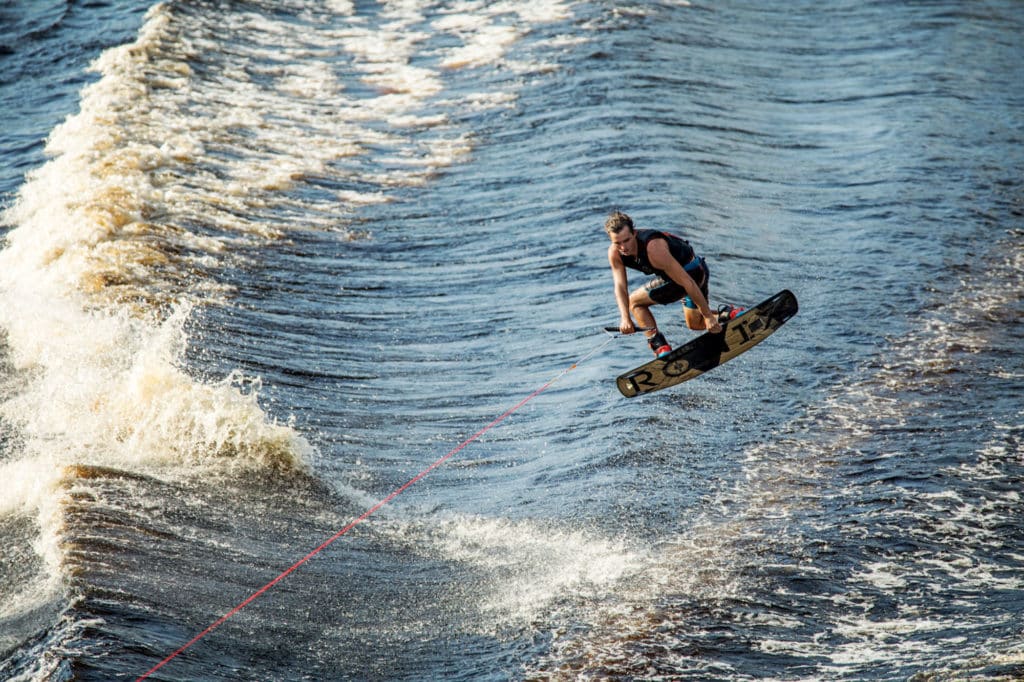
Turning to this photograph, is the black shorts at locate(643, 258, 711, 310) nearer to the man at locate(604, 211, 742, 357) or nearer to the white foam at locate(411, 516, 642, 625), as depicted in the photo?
the man at locate(604, 211, 742, 357)

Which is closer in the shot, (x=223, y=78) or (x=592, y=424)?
(x=592, y=424)

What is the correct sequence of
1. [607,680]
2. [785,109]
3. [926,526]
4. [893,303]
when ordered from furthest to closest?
1. [785,109]
2. [893,303]
3. [926,526]
4. [607,680]

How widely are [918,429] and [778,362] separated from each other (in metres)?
2.13

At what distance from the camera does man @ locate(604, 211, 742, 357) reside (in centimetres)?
1052

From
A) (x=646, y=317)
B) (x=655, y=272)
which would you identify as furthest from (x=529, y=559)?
(x=655, y=272)

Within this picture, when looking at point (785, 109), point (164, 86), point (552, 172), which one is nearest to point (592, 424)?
point (552, 172)

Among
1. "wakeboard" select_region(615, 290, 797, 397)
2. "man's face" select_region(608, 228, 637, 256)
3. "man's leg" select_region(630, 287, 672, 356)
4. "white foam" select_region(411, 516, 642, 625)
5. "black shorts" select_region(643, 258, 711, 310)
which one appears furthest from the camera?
"wakeboard" select_region(615, 290, 797, 397)

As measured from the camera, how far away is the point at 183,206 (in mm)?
19062

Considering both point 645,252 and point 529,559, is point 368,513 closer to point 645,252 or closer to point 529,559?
point 529,559

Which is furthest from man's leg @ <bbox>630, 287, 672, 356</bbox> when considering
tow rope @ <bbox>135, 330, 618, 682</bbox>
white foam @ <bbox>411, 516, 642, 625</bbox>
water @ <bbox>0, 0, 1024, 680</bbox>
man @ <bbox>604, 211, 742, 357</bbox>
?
tow rope @ <bbox>135, 330, 618, 682</bbox>

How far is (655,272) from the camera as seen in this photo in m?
10.8

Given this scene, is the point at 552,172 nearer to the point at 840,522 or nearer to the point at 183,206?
the point at 183,206

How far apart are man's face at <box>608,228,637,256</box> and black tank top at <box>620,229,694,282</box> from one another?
0.05 metres

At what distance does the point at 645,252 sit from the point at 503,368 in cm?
429
